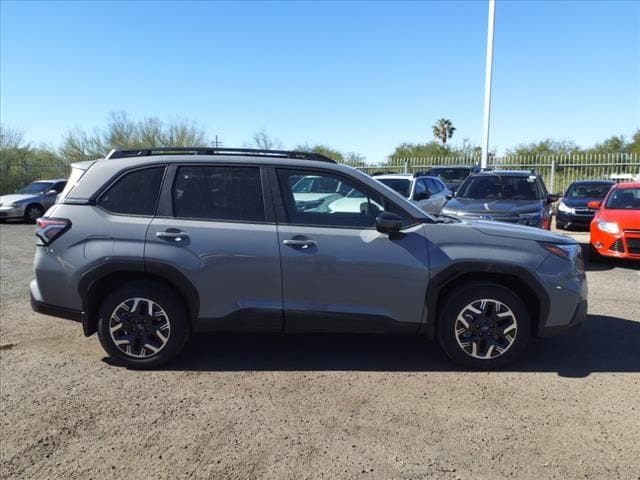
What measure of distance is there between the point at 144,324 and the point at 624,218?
328 inches

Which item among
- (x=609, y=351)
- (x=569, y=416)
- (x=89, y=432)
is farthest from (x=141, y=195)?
(x=609, y=351)

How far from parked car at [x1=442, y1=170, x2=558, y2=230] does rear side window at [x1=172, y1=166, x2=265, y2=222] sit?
5285mm

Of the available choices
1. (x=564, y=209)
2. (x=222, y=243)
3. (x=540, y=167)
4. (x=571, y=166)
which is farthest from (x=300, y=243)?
(x=571, y=166)

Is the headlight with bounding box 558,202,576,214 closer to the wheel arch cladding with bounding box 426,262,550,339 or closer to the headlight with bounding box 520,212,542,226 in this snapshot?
the headlight with bounding box 520,212,542,226

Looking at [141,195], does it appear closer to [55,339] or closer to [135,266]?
[135,266]

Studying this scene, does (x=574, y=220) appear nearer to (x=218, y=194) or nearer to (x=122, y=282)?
(x=218, y=194)

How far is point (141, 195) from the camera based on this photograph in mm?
4348

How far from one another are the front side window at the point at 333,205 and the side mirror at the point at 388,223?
0.13 m

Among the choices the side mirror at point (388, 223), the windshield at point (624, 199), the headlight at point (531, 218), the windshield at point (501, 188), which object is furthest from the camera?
the windshield at point (501, 188)

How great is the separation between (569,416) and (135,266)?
351 cm

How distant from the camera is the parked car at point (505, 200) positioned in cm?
893

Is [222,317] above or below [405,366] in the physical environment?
above

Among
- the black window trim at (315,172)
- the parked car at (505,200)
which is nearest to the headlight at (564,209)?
the parked car at (505,200)

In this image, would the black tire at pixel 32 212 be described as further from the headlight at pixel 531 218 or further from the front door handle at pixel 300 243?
the front door handle at pixel 300 243
